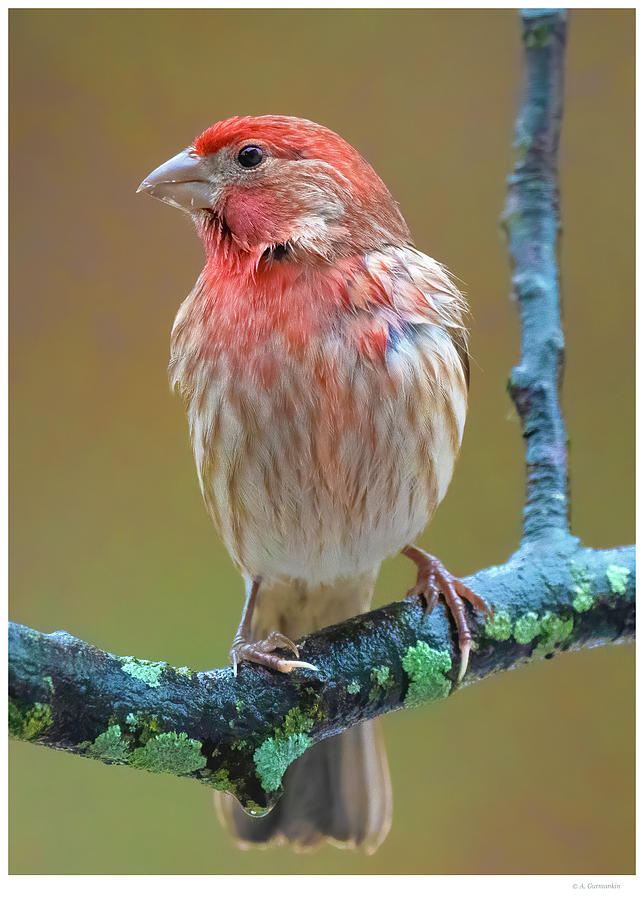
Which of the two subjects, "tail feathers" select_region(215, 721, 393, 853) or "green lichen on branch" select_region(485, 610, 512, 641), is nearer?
"green lichen on branch" select_region(485, 610, 512, 641)

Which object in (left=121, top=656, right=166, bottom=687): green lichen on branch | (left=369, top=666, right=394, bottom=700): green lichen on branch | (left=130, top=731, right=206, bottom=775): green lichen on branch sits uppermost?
(left=369, top=666, right=394, bottom=700): green lichen on branch

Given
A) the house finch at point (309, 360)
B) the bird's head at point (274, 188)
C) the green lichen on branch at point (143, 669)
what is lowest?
the green lichen on branch at point (143, 669)

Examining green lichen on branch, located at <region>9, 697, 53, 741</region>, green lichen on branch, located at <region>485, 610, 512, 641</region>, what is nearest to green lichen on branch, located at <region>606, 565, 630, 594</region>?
green lichen on branch, located at <region>485, 610, 512, 641</region>

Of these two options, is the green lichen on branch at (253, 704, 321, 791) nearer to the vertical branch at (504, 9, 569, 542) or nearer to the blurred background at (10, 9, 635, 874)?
the blurred background at (10, 9, 635, 874)

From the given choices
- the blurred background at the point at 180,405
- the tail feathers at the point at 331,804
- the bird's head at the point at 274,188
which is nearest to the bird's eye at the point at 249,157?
the bird's head at the point at 274,188

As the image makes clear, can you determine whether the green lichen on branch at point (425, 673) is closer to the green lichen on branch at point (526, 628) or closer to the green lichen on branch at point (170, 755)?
the green lichen on branch at point (526, 628)
